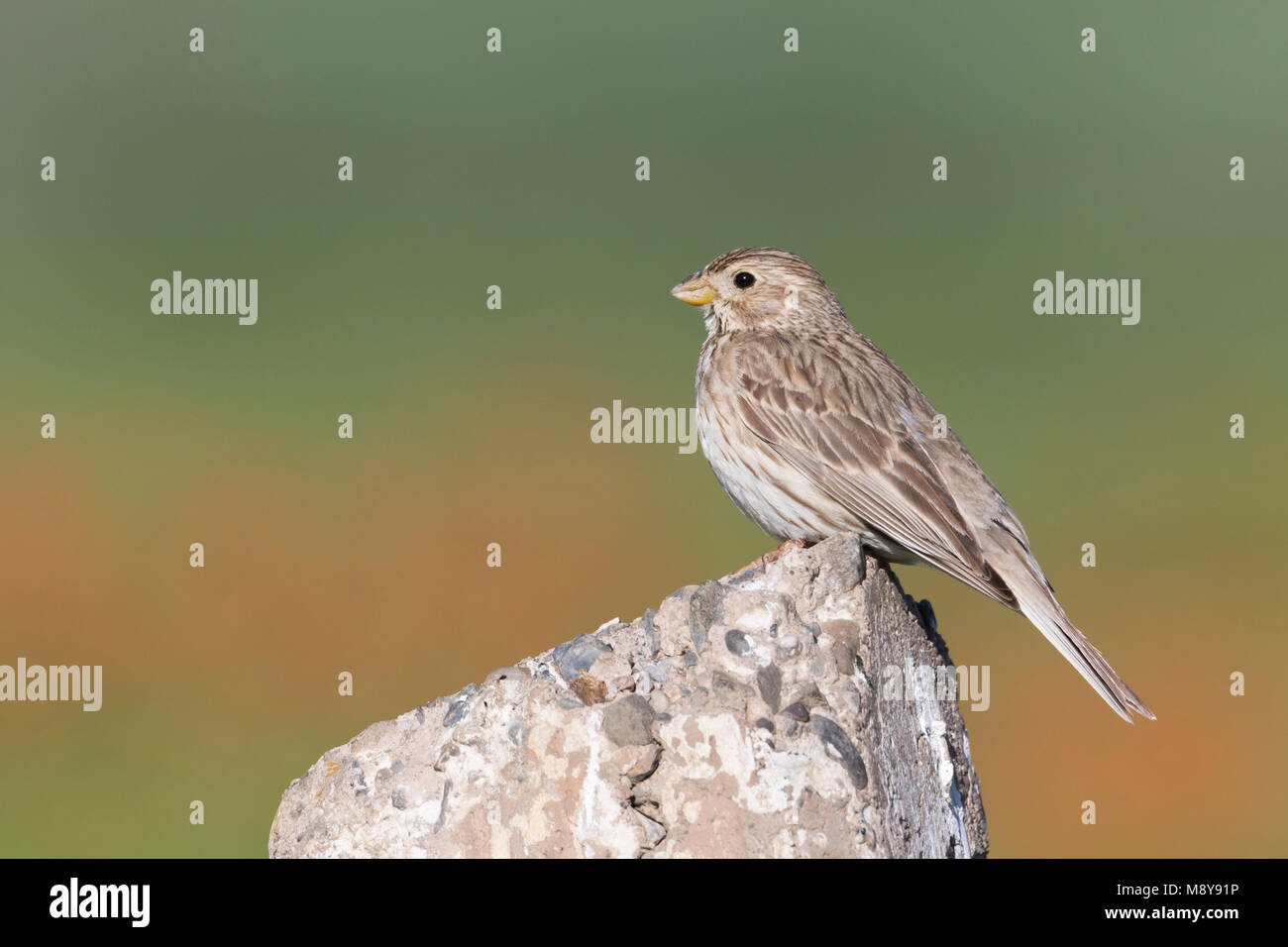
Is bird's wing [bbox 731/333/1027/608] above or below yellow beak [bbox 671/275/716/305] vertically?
below

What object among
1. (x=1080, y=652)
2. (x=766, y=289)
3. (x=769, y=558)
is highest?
(x=766, y=289)

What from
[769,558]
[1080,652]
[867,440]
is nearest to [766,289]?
[867,440]

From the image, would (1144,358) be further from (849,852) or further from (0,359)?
Answer: (849,852)

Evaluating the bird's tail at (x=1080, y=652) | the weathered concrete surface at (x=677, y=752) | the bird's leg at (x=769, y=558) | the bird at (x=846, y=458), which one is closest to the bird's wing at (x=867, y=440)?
the bird at (x=846, y=458)

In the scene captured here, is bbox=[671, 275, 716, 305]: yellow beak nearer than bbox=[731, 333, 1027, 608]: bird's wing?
No

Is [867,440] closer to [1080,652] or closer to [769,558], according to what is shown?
[769,558]

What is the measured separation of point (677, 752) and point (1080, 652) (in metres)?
2.75

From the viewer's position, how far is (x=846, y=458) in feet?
27.7

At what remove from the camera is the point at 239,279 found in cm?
2805

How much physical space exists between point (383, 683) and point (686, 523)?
5.38 meters

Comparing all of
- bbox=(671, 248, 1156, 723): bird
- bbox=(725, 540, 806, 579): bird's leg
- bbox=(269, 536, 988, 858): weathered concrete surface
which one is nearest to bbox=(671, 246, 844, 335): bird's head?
bbox=(671, 248, 1156, 723): bird

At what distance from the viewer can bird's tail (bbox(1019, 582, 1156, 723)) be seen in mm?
7520

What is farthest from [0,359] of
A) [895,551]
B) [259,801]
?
[895,551]

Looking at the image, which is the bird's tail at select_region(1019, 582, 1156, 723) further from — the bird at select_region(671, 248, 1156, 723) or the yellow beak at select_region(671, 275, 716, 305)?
the yellow beak at select_region(671, 275, 716, 305)
